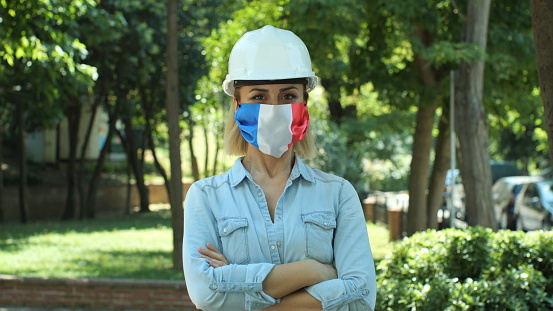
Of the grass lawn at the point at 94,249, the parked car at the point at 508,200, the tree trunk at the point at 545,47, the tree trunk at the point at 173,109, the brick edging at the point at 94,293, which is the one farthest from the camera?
the parked car at the point at 508,200

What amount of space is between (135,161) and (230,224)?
2492cm

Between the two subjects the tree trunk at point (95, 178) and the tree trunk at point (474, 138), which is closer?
the tree trunk at point (474, 138)

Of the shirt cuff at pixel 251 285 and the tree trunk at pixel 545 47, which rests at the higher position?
the tree trunk at pixel 545 47

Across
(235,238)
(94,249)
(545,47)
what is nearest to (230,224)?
(235,238)

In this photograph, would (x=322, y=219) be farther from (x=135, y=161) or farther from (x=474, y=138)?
(x=135, y=161)

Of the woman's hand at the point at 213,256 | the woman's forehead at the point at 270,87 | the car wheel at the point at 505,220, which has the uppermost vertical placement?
the woman's forehead at the point at 270,87

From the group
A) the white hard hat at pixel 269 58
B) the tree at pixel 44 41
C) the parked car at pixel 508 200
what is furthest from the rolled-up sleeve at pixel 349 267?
the parked car at pixel 508 200

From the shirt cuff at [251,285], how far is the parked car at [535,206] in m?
14.1

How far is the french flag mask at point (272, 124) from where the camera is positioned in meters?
2.68

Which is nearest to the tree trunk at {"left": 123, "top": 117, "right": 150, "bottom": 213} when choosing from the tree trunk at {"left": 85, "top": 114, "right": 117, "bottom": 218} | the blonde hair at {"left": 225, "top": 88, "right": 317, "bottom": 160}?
the tree trunk at {"left": 85, "top": 114, "right": 117, "bottom": 218}

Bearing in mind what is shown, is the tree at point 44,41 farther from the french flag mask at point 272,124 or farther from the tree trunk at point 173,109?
the french flag mask at point 272,124

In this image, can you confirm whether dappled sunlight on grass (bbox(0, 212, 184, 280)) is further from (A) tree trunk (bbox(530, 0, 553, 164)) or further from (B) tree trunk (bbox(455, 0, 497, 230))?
(A) tree trunk (bbox(530, 0, 553, 164))

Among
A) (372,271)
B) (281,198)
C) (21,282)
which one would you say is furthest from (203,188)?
(21,282)

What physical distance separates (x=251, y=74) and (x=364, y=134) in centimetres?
1169
